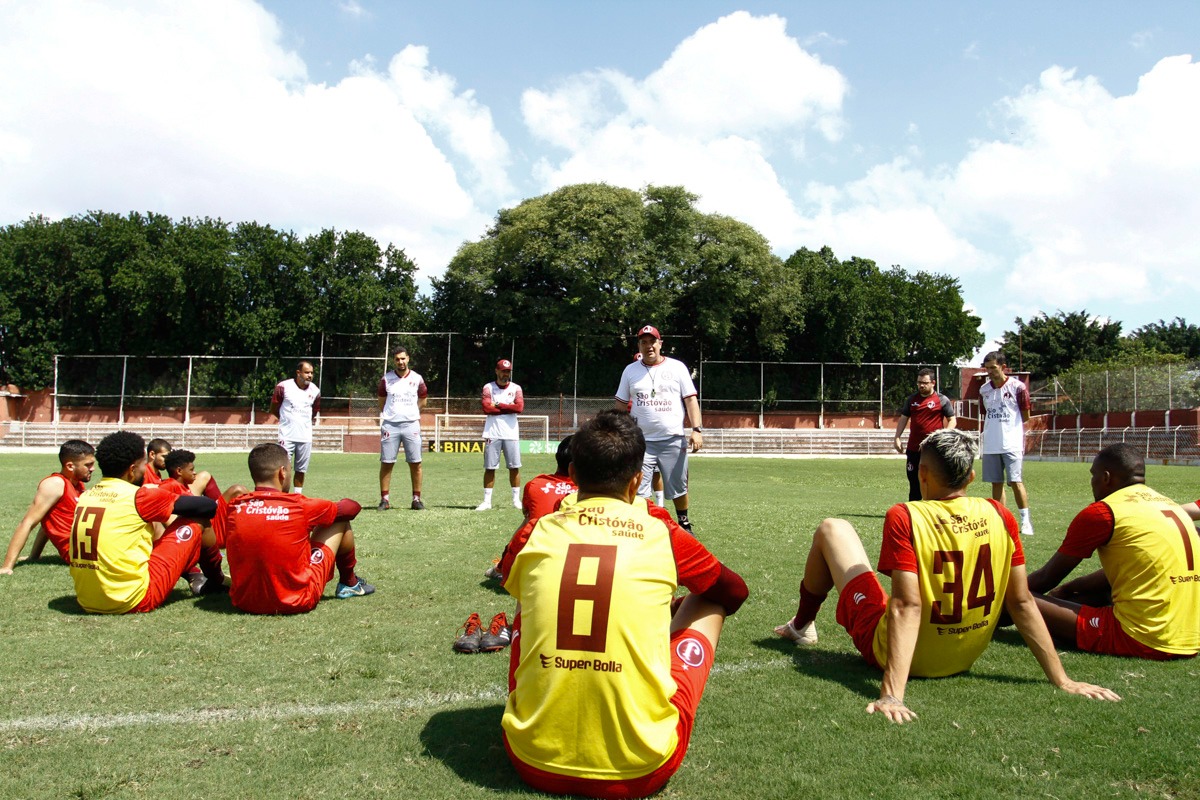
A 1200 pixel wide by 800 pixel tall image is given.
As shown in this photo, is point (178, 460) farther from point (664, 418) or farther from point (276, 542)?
point (664, 418)

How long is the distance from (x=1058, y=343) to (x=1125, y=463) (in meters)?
68.7

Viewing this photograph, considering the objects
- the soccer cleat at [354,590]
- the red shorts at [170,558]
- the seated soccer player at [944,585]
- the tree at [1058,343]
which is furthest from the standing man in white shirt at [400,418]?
the tree at [1058,343]

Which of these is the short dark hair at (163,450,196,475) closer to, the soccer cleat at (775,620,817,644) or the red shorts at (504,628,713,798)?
the soccer cleat at (775,620,817,644)

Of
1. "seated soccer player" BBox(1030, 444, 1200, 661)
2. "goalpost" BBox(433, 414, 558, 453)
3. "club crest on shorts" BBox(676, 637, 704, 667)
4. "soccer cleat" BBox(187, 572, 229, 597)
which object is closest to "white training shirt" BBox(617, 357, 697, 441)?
"soccer cleat" BBox(187, 572, 229, 597)

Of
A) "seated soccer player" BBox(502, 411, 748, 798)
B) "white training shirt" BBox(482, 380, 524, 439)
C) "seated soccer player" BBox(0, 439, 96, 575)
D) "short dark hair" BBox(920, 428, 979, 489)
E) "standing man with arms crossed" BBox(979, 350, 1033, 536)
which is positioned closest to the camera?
"seated soccer player" BBox(502, 411, 748, 798)

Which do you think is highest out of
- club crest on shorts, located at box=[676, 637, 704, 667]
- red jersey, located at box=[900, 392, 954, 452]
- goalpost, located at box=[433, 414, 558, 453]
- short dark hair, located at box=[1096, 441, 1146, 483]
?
red jersey, located at box=[900, 392, 954, 452]

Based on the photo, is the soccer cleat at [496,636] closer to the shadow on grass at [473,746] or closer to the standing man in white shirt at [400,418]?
the shadow on grass at [473,746]

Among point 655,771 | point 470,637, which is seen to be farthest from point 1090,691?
point 470,637

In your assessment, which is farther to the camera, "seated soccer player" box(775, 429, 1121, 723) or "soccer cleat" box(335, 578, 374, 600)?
"soccer cleat" box(335, 578, 374, 600)

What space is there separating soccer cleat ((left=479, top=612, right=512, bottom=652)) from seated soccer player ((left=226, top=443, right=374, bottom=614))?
1369 mm

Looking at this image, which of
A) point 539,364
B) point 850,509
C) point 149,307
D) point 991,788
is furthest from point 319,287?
point 991,788

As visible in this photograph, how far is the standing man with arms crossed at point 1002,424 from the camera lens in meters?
10.2

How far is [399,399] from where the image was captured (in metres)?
11.6

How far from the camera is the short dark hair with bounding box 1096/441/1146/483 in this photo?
4.47 m
